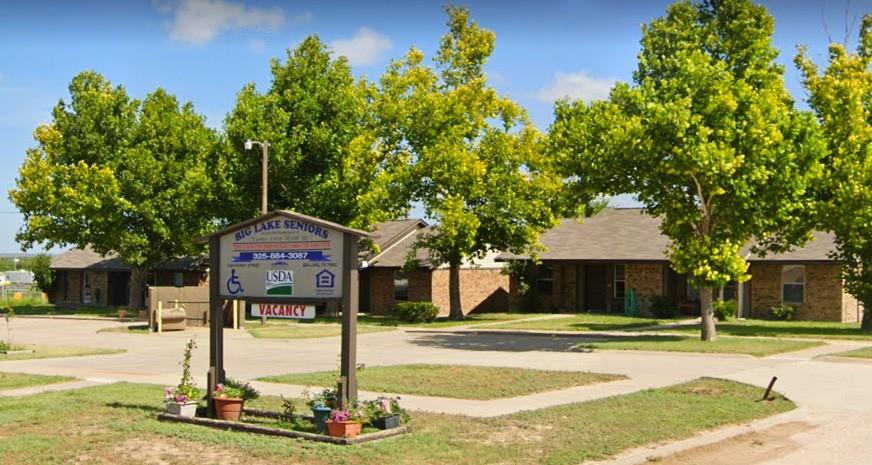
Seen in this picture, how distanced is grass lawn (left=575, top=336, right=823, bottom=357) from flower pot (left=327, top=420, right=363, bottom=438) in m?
14.8

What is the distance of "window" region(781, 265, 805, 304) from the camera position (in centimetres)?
4066

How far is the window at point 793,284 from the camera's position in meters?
40.7

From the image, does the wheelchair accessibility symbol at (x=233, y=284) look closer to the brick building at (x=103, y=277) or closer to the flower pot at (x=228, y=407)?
the flower pot at (x=228, y=407)

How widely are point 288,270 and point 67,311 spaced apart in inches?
1639

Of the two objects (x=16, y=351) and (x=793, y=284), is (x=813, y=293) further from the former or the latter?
(x=16, y=351)

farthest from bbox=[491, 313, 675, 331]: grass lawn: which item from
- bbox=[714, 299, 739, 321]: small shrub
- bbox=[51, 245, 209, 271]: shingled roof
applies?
bbox=[51, 245, 209, 271]: shingled roof

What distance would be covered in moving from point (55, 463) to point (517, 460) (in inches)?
201

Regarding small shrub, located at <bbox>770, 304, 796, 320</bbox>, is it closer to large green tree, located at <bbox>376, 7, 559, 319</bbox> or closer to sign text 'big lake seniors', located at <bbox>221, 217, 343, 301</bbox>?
large green tree, located at <bbox>376, 7, 559, 319</bbox>

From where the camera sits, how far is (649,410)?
47.8 ft

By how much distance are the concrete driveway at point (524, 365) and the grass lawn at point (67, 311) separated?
38.3ft

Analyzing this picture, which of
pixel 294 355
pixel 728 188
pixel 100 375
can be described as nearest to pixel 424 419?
pixel 100 375

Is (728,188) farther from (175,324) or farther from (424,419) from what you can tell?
(175,324)

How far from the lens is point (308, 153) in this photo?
4212 cm

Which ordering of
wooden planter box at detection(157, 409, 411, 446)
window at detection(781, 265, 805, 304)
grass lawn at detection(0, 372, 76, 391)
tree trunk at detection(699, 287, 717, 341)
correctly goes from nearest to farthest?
wooden planter box at detection(157, 409, 411, 446) → grass lawn at detection(0, 372, 76, 391) → tree trunk at detection(699, 287, 717, 341) → window at detection(781, 265, 805, 304)
